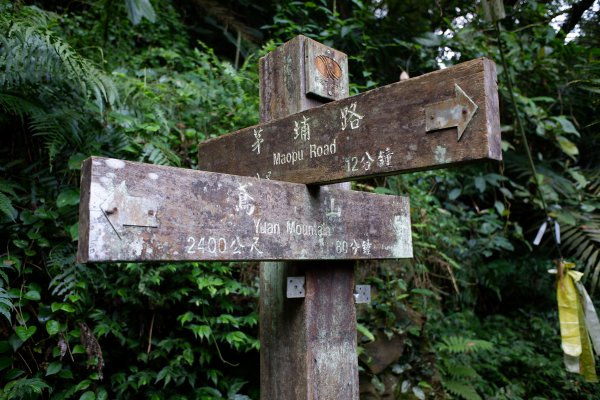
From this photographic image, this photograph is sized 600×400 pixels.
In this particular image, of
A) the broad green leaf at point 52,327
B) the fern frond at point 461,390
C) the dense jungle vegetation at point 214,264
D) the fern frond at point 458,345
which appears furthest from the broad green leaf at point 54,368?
the fern frond at point 458,345

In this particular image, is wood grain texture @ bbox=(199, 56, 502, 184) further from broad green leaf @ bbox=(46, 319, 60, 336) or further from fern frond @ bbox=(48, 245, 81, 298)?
broad green leaf @ bbox=(46, 319, 60, 336)

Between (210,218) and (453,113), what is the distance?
72 centimetres

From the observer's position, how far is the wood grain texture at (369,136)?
1061 millimetres

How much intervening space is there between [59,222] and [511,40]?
432cm

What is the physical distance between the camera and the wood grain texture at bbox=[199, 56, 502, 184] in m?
1.06

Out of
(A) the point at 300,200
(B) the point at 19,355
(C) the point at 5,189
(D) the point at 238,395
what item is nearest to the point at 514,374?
(D) the point at 238,395

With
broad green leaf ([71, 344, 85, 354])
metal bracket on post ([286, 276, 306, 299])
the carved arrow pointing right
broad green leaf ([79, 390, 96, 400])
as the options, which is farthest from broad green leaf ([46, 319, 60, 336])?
the carved arrow pointing right

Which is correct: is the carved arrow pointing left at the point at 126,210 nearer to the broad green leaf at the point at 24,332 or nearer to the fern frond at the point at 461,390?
the broad green leaf at the point at 24,332

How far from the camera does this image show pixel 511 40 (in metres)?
4.27

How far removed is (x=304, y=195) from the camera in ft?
4.83

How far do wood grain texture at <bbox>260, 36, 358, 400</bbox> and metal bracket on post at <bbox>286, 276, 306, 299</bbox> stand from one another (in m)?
0.02

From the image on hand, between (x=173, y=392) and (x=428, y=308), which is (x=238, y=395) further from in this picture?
(x=428, y=308)

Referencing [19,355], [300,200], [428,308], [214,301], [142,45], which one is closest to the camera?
[300,200]

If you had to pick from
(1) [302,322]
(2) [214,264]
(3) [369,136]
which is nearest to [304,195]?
(3) [369,136]
